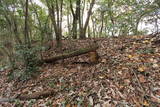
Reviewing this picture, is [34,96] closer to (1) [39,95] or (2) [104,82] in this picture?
(1) [39,95]

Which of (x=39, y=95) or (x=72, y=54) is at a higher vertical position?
(x=72, y=54)

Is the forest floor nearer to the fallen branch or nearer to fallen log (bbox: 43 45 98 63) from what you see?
the fallen branch

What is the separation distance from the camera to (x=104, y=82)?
108 inches

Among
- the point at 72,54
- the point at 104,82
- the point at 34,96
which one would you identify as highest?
the point at 72,54

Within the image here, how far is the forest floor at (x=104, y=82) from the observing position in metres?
2.30

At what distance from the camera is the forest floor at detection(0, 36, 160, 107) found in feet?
7.54

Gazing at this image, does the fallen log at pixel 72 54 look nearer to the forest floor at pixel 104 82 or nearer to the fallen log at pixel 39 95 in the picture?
the forest floor at pixel 104 82

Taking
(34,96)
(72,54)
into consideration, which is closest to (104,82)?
(72,54)

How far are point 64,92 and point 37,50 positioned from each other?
2.11 m

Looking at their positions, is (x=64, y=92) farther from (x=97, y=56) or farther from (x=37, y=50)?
(x=37, y=50)

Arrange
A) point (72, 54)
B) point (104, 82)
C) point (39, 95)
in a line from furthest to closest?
1. point (72, 54)
2. point (39, 95)
3. point (104, 82)

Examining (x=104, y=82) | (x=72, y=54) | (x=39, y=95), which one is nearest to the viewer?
(x=104, y=82)

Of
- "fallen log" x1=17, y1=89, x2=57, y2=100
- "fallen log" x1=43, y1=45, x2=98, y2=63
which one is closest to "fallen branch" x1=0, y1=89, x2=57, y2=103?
"fallen log" x1=17, y1=89, x2=57, y2=100

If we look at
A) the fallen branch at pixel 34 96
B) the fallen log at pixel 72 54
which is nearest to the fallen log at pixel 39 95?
the fallen branch at pixel 34 96
